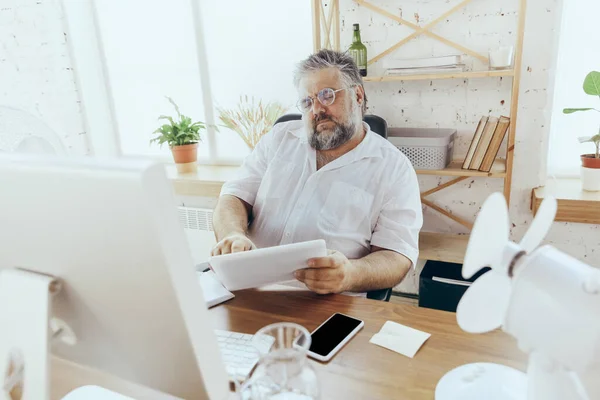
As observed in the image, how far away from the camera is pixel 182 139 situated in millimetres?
2740

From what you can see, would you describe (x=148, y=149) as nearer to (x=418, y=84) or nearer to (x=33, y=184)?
(x=418, y=84)

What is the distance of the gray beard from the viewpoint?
5.33 ft

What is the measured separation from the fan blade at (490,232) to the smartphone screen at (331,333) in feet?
1.24

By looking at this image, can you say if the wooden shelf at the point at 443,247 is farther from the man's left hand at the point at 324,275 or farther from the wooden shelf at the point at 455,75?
the man's left hand at the point at 324,275

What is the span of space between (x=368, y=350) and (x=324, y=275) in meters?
0.25

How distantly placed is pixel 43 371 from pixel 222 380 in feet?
0.72

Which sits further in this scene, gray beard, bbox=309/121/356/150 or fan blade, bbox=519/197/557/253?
gray beard, bbox=309/121/356/150

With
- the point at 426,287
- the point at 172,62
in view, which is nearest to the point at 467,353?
the point at 426,287

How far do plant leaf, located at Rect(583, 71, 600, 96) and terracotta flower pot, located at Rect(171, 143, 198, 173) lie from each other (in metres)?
2.07

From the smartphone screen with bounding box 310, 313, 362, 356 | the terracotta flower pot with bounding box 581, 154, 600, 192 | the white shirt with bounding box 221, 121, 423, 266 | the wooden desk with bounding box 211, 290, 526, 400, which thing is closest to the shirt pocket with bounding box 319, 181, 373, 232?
the white shirt with bounding box 221, 121, 423, 266

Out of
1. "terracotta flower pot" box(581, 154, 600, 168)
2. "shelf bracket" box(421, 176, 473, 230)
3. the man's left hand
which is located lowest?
"shelf bracket" box(421, 176, 473, 230)

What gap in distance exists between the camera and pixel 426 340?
904 millimetres

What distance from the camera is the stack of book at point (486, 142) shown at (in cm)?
192

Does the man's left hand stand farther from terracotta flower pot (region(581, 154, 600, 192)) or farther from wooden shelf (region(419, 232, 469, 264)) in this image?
terracotta flower pot (region(581, 154, 600, 192))
